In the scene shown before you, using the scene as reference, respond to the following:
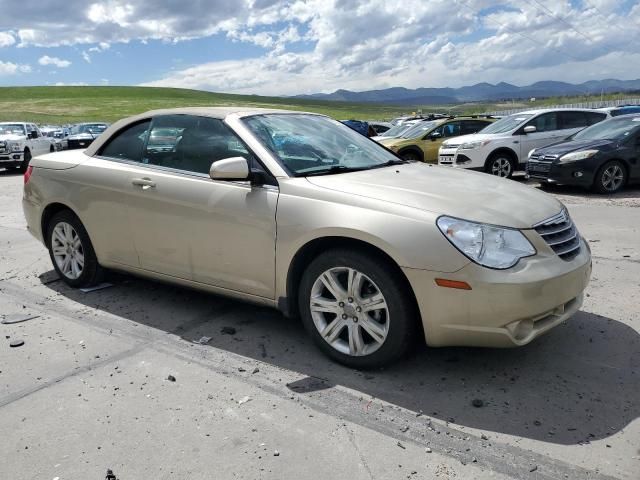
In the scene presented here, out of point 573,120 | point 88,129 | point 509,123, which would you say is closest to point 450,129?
point 509,123

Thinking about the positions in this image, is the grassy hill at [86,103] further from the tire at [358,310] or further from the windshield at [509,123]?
the tire at [358,310]

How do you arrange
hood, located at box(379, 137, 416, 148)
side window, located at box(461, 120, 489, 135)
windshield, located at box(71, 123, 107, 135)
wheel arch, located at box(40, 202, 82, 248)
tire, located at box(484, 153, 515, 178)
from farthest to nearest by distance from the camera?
windshield, located at box(71, 123, 107, 135) < side window, located at box(461, 120, 489, 135) < hood, located at box(379, 137, 416, 148) < tire, located at box(484, 153, 515, 178) < wheel arch, located at box(40, 202, 82, 248)

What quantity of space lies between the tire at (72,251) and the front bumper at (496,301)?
315 centimetres

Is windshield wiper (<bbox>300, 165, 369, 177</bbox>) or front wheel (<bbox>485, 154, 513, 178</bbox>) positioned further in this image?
front wheel (<bbox>485, 154, 513, 178</bbox>)

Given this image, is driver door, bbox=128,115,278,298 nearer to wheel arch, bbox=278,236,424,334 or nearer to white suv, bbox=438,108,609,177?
Answer: wheel arch, bbox=278,236,424,334

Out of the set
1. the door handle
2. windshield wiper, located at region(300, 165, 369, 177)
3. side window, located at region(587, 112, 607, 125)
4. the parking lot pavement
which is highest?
side window, located at region(587, 112, 607, 125)

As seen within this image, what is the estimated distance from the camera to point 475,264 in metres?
3.10

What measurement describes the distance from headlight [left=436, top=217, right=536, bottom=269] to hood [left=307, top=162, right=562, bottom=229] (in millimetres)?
56

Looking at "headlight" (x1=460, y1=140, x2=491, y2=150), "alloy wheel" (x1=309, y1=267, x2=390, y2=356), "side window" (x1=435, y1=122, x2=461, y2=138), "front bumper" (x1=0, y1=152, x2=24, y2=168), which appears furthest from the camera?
"front bumper" (x1=0, y1=152, x2=24, y2=168)

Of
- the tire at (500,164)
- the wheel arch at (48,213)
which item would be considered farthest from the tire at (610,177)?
the wheel arch at (48,213)

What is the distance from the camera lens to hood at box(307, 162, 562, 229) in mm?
3316

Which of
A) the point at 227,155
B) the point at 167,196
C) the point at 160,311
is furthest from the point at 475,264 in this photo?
the point at 160,311

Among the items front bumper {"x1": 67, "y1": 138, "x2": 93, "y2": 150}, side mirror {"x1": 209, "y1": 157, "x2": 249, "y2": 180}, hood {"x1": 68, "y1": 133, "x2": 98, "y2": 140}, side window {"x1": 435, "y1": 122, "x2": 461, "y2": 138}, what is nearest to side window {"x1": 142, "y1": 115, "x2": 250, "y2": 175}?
side mirror {"x1": 209, "y1": 157, "x2": 249, "y2": 180}

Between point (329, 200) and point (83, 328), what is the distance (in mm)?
2253
